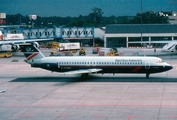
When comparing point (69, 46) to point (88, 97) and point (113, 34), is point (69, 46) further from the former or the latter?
point (88, 97)

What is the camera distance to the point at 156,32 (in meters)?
134

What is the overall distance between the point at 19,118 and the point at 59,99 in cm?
862

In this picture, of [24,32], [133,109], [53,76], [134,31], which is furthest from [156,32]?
[133,109]

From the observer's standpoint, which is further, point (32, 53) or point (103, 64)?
point (32, 53)

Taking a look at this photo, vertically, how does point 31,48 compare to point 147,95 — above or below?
above

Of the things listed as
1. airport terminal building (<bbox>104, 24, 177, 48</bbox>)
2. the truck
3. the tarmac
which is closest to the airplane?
the tarmac

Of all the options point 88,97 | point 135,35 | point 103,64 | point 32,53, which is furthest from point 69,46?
point 88,97

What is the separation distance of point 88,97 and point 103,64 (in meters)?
12.9

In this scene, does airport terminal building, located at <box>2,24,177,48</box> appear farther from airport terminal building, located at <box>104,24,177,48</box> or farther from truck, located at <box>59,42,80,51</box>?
truck, located at <box>59,42,80,51</box>

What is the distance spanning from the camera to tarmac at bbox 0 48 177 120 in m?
35.5

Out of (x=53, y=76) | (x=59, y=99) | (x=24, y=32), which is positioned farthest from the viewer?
(x=24, y=32)

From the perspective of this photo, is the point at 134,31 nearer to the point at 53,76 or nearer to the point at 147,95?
the point at 53,76

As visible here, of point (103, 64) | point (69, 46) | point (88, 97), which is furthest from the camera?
point (69, 46)

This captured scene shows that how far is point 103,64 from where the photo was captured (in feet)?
183
